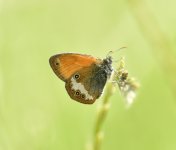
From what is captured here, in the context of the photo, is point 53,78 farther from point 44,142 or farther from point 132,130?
point 44,142

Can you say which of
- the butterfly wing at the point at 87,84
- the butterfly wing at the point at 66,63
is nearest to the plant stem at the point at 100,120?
the butterfly wing at the point at 87,84

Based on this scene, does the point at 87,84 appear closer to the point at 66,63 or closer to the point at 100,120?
the point at 66,63

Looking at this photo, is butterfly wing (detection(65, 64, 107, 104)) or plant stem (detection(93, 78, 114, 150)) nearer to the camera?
plant stem (detection(93, 78, 114, 150))

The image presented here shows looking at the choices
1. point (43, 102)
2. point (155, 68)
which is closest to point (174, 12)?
point (155, 68)

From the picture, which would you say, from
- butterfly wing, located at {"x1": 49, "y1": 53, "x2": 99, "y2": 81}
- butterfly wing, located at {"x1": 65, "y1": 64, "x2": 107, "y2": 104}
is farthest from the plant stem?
butterfly wing, located at {"x1": 49, "y1": 53, "x2": 99, "y2": 81}

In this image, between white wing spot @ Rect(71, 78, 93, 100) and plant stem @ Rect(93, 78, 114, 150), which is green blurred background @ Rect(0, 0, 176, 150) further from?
plant stem @ Rect(93, 78, 114, 150)

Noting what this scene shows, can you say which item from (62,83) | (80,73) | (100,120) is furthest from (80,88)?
(62,83)

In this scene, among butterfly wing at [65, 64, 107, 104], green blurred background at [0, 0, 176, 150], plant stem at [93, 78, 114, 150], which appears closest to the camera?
plant stem at [93, 78, 114, 150]
